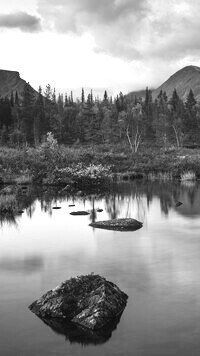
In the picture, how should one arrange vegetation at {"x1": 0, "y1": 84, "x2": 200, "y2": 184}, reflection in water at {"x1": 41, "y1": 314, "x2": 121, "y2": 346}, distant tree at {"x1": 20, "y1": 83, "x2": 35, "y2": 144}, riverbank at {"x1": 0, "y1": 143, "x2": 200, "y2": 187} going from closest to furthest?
1. reflection in water at {"x1": 41, "y1": 314, "x2": 121, "y2": 346}
2. riverbank at {"x1": 0, "y1": 143, "x2": 200, "y2": 187}
3. vegetation at {"x1": 0, "y1": 84, "x2": 200, "y2": 184}
4. distant tree at {"x1": 20, "y1": 83, "x2": 35, "y2": 144}

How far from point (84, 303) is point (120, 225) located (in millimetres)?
12178

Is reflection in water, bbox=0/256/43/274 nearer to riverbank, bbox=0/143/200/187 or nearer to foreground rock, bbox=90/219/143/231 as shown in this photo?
foreground rock, bbox=90/219/143/231

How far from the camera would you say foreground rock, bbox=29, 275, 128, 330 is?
10789 millimetres

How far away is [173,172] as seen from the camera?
59625 millimetres

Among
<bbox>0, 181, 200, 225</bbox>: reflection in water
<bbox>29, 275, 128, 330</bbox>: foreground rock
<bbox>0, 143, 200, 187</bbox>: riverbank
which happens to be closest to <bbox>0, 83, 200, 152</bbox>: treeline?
<bbox>0, 143, 200, 187</bbox>: riverbank

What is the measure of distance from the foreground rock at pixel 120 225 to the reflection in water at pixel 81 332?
12.1 metres

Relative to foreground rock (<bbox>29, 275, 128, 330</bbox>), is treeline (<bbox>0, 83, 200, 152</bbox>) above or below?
above

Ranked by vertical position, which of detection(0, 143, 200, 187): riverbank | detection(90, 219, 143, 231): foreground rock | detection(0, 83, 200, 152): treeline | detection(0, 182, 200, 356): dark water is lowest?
detection(0, 182, 200, 356): dark water

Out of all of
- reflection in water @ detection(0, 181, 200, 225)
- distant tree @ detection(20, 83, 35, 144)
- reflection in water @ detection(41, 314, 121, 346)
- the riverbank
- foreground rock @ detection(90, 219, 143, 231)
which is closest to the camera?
reflection in water @ detection(41, 314, 121, 346)

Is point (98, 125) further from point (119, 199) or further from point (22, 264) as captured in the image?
point (22, 264)

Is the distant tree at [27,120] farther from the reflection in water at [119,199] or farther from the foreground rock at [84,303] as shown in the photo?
the foreground rock at [84,303]

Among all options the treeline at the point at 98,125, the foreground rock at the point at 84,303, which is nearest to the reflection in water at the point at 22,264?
the foreground rock at the point at 84,303

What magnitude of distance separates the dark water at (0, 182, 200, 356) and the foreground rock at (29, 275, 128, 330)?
0.95ft

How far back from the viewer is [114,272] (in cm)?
1488
